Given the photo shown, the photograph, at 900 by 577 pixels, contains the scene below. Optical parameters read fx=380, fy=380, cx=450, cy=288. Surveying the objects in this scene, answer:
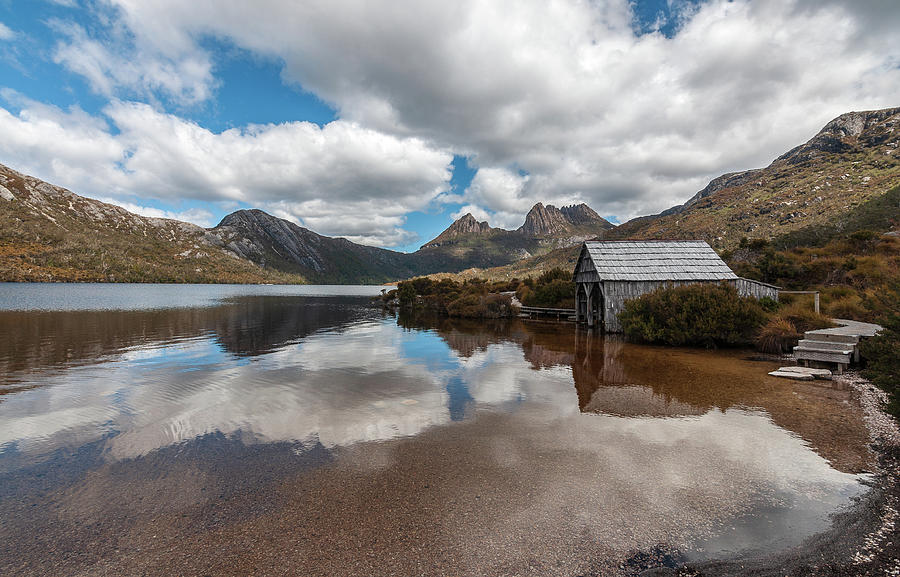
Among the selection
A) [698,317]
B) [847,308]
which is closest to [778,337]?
[698,317]

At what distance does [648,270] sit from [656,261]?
1.24 m

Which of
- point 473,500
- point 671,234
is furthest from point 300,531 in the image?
point 671,234

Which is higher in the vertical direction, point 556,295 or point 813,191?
point 813,191

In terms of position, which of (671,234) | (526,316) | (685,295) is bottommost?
(526,316)

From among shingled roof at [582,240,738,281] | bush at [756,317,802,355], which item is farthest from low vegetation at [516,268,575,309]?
bush at [756,317,802,355]

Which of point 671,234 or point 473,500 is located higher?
point 671,234

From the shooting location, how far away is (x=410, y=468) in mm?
6902

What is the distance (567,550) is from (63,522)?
22.2 feet

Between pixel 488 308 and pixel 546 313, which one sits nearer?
pixel 546 313

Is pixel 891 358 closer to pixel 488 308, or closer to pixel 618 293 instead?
pixel 618 293

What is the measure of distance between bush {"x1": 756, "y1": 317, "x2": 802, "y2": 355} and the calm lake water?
506 cm

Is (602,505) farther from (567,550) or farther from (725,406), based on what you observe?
(725,406)

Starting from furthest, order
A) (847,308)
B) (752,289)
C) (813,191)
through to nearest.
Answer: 1. (813,191)
2. (752,289)
3. (847,308)

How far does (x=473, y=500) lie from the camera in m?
5.76
